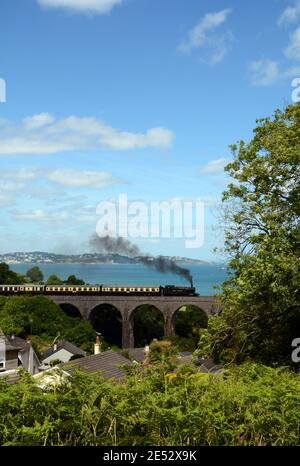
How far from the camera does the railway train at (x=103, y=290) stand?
193ft

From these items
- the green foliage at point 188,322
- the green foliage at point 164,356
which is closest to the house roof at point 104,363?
the green foliage at point 164,356

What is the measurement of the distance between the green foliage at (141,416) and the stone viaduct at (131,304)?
51.0 meters

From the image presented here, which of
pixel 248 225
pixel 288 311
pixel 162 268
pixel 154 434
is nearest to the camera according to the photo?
pixel 154 434

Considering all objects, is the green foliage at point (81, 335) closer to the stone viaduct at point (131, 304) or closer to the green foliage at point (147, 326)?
the stone viaduct at point (131, 304)

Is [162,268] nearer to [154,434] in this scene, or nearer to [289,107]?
[289,107]

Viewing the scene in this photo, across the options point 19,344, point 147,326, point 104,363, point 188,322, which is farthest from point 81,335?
point 104,363

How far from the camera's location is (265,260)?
465 inches

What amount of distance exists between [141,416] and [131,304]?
54372 mm
